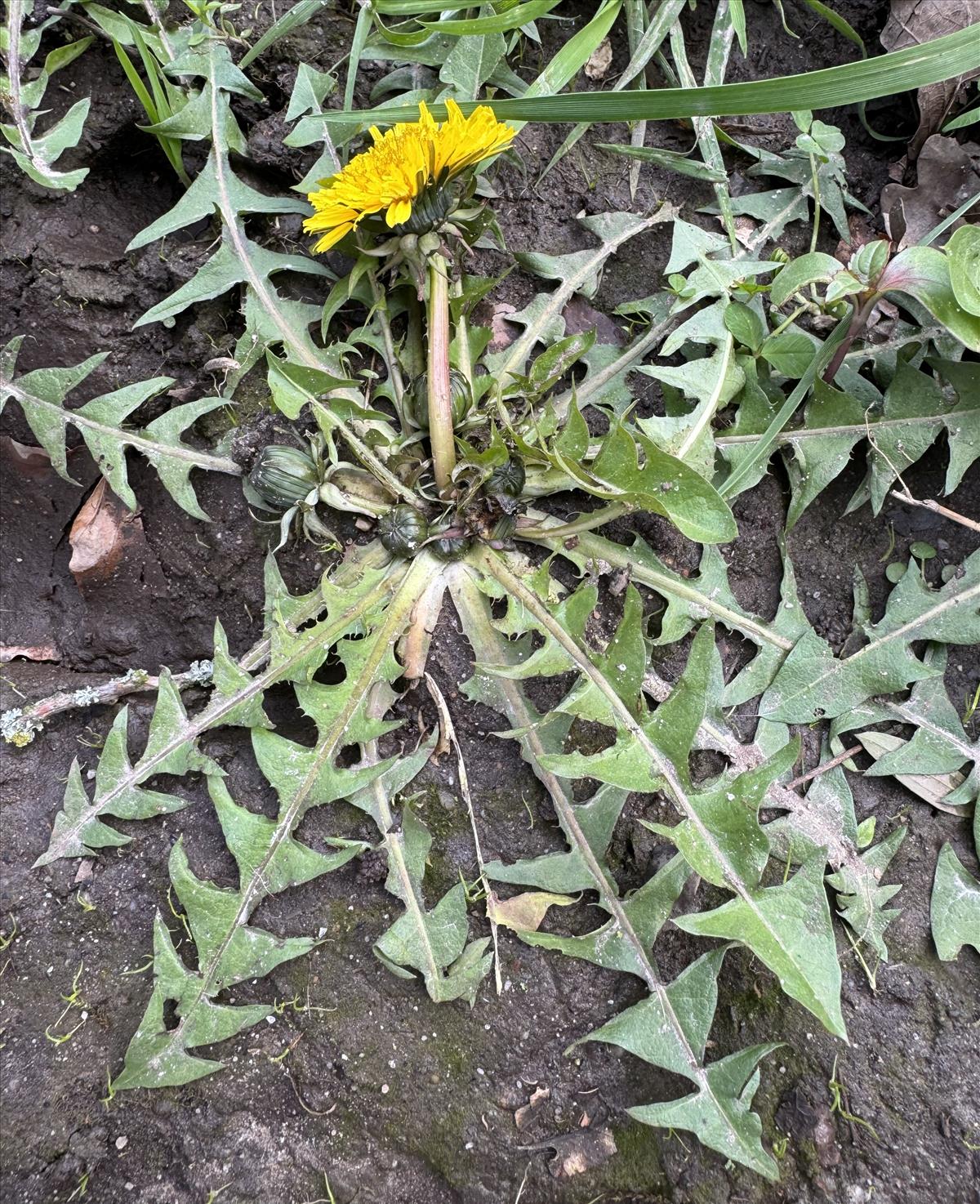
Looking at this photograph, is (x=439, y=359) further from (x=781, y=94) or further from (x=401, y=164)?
(x=781, y=94)

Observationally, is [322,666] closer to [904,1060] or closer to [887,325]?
[904,1060]

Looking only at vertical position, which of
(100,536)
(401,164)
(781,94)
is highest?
(781,94)

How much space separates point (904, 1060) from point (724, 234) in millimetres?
2027

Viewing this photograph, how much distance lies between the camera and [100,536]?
1901 millimetres

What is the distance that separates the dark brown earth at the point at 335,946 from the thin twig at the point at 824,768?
8cm

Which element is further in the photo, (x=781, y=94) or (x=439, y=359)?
(x=439, y=359)

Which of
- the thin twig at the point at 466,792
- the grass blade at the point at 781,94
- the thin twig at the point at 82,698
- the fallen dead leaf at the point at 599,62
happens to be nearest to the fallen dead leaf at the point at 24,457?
the thin twig at the point at 82,698

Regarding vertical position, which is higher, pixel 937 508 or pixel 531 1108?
pixel 937 508

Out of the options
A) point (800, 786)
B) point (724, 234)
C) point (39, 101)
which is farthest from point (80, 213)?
point (800, 786)

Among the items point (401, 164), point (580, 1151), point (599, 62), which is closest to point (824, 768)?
point (580, 1151)

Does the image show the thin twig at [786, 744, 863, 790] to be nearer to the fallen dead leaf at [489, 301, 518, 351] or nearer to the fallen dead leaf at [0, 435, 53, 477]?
the fallen dead leaf at [489, 301, 518, 351]

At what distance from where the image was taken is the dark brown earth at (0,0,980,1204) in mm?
1510

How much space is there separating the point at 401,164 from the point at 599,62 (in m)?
0.95

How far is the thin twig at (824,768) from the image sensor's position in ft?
5.73
